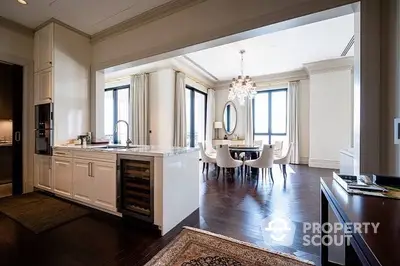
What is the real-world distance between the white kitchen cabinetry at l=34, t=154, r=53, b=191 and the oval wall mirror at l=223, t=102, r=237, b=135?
6.58 meters

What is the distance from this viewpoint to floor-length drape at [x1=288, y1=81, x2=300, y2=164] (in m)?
7.48

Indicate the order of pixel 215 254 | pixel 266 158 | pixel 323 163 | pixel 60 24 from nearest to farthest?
pixel 215 254 → pixel 60 24 → pixel 266 158 → pixel 323 163

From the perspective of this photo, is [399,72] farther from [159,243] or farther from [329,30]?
[329,30]

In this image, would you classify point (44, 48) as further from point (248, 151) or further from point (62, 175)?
point (248, 151)

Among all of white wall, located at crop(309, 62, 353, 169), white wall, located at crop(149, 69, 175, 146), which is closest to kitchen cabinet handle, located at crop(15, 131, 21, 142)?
white wall, located at crop(149, 69, 175, 146)

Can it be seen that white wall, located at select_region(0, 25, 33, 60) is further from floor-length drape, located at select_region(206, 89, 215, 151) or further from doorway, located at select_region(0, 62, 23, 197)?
floor-length drape, located at select_region(206, 89, 215, 151)

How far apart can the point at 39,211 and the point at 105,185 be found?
1144mm

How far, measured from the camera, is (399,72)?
1.58m

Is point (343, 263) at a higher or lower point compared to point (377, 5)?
lower

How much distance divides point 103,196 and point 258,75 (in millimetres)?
7028

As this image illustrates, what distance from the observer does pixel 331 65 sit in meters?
6.45

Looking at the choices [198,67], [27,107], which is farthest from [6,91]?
[198,67]

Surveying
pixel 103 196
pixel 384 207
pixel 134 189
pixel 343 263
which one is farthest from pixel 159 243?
pixel 384 207

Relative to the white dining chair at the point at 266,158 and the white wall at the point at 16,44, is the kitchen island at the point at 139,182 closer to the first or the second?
the white dining chair at the point at 266,158
